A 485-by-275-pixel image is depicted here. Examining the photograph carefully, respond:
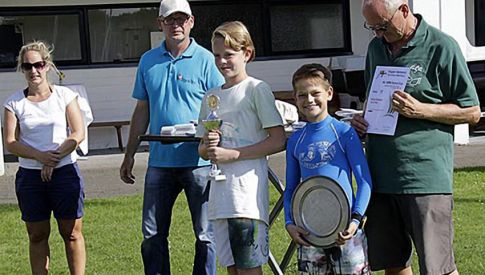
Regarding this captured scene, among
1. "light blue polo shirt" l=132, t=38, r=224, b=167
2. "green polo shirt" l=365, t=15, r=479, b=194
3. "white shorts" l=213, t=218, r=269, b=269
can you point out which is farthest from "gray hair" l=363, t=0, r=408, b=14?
"light blue polo shirt" l=132, t=38, r=224, b=167

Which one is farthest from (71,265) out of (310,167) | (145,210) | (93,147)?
(93,147)

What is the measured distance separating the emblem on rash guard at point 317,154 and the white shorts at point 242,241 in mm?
510

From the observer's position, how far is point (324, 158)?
14.9 ft

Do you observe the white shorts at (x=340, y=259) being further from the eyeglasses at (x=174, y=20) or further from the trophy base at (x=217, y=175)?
the eyeglasses at (x=174, y=20)

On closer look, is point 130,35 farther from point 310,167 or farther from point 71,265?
point 310,167

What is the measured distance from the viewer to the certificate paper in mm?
4539

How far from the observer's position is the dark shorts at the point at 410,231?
4629 mm

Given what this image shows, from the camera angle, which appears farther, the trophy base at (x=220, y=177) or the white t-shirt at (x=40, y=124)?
the white t-shirt at (x=40, y=124)

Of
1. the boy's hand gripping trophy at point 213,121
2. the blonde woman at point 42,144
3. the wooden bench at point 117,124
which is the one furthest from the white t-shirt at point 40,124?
the wooden bench at point 117,124

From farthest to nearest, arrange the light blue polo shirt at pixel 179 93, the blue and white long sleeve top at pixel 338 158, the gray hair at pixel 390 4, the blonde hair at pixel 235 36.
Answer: the light blue polo shirt at pixel 179 93, the blonde hair at pixel 235 36, the blue and white long sleeve top at pixel 338 158, the gray hair at pixel 390 4

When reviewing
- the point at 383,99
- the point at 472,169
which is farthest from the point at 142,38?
the point at 383,99

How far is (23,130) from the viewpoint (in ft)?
20.3

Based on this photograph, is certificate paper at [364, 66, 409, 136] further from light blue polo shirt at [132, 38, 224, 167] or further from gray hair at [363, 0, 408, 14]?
light blue polo shirt at [132, 38, 224, 167]

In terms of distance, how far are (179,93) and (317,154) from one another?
1431 millimetres
